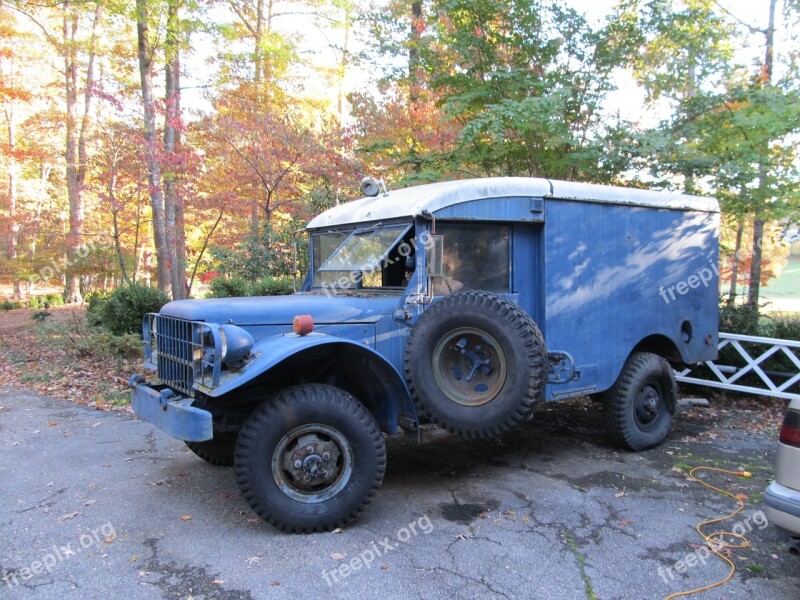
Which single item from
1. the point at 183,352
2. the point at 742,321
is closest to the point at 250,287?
the point at 183,352

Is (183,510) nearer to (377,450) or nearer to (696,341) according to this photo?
(377,450)

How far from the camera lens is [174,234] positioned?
1369 cm

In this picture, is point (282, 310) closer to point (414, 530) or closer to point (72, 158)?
point (414, 530)

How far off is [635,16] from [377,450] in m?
7.68

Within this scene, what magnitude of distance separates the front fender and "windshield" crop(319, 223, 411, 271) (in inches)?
32.9

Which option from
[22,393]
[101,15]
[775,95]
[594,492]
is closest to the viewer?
[594,492]

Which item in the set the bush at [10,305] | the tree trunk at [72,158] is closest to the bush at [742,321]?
the tree trunk at [72,158]

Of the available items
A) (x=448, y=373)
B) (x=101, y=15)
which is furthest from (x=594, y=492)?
(x=101, y=15)

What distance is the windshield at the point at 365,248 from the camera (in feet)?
13.7

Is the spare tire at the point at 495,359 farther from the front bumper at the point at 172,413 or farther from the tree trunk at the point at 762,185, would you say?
the tree trunk at the point at 762,185

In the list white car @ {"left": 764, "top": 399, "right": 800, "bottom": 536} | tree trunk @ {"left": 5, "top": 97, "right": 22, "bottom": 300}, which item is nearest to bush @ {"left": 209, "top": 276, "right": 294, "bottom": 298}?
white car @ {"left": 764, "top": 399, "right": 800, "bottom": 536}

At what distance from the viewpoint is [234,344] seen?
336cm

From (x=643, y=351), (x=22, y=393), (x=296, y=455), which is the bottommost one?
(x=22, y=393)

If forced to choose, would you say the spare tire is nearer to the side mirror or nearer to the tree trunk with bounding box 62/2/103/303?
the side mirror
